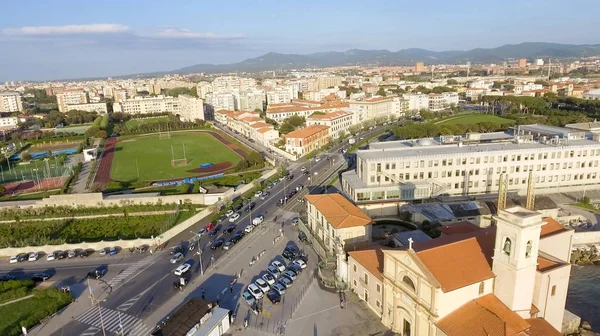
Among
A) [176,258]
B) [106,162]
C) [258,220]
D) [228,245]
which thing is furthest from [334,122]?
[176,258]

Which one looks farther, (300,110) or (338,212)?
(300,110)

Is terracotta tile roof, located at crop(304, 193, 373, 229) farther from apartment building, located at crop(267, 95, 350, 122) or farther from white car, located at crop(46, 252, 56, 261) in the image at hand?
Result: apartment building, located at crop(267, 95, 350, 122)

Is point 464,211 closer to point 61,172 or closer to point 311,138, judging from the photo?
point 311,138

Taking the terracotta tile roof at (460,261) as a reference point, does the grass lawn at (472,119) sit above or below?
below

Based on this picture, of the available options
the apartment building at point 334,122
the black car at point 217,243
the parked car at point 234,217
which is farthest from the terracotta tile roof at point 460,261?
the apartment building at point 334,122

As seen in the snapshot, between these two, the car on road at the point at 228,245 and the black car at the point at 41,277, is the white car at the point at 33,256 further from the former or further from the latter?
the car on road at the point at 228,245

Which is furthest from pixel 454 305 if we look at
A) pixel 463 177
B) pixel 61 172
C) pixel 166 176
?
pixel 61 172

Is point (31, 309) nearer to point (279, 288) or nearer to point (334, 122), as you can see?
point (279, 288)
